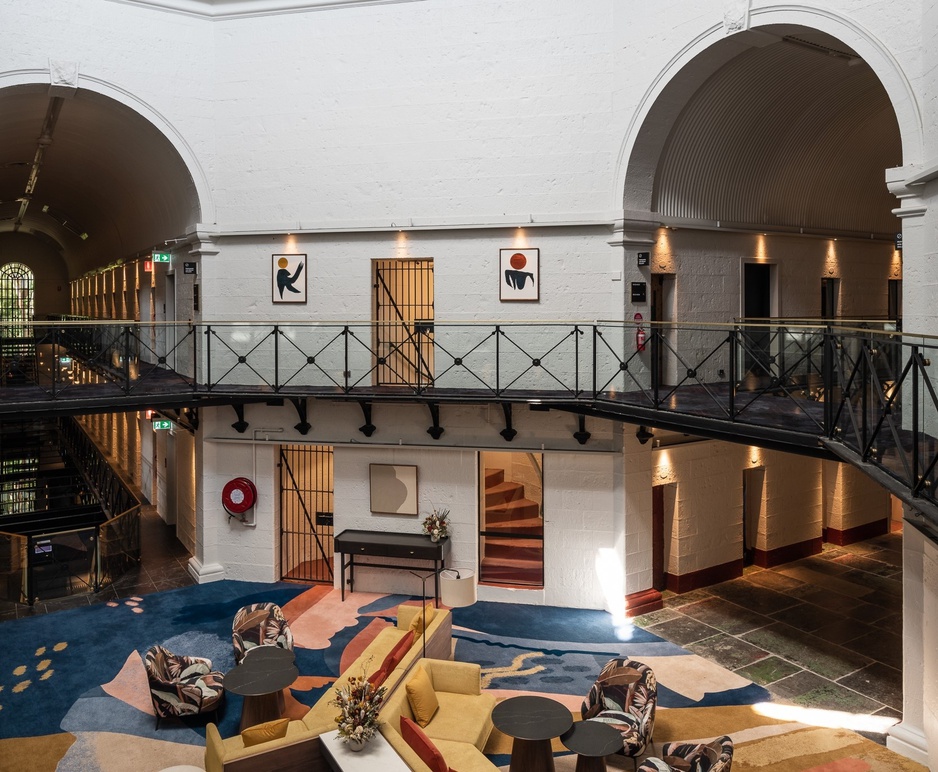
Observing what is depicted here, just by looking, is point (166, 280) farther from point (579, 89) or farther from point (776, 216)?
point (776, 216)

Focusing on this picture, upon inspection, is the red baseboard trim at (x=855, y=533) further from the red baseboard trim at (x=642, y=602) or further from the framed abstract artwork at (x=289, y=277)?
the framed abstract artwork at (x=289, y=277)

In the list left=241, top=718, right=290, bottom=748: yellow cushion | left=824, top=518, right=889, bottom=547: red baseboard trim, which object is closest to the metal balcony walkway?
left=241, top=718, right=290, bottom=748: yellow cushion

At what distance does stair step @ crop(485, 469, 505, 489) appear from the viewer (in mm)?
15539

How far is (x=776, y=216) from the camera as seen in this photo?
13906 mm

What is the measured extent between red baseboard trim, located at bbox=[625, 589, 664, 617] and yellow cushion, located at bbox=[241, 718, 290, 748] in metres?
6.07

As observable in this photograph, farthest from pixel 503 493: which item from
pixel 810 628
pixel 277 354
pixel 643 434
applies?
pixel 810 628

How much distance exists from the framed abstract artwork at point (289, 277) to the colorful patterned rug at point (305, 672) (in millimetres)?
4801

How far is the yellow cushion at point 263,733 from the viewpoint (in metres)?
7.12

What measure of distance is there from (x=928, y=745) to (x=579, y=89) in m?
9.27

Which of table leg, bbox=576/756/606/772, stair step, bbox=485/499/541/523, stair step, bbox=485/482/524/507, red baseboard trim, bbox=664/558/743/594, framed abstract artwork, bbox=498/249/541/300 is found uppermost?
framed abstract artwork, bbox=498/249/541/300

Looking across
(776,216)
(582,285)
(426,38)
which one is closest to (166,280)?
(426,38)

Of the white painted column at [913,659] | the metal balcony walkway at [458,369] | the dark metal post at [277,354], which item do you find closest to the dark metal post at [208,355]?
the metal balcony walkway at [458,369]

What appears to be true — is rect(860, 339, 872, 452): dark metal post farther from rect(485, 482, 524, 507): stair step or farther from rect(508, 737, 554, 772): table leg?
rect(485, 482, 524, 507): stair step

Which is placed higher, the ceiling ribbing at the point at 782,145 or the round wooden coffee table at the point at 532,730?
the ceiling ribbing at the point at 782,145
